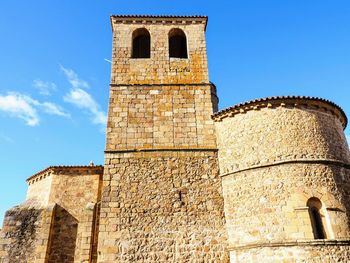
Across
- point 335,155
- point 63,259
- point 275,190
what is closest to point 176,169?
point 275,190

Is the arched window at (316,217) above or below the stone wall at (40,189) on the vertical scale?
below

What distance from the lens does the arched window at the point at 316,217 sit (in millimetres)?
7251

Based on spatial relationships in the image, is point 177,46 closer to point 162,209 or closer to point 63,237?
point 162,209

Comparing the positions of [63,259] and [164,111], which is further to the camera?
[63,259]

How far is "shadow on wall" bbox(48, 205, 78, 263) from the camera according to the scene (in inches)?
421

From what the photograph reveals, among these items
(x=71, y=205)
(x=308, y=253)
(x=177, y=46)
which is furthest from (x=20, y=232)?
(x=308, y=253)

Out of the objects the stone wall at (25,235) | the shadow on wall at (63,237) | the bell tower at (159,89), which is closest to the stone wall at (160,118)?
the bell tower at (159,89)

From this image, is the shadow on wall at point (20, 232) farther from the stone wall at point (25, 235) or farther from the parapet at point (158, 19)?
the parapet at point (158, 19)

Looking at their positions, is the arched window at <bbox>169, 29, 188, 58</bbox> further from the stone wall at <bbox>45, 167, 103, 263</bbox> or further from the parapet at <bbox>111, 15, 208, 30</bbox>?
the stone wall at <bbox>45, 167, 103, 263</bbox>

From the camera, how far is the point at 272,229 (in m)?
7.32

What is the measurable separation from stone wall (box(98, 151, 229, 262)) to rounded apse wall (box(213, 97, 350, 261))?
0.54 metres

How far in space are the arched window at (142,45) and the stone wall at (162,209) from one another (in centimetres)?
502

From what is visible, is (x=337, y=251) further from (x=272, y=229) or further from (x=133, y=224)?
(x=133, y=224)

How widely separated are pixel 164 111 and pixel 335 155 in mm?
5436
